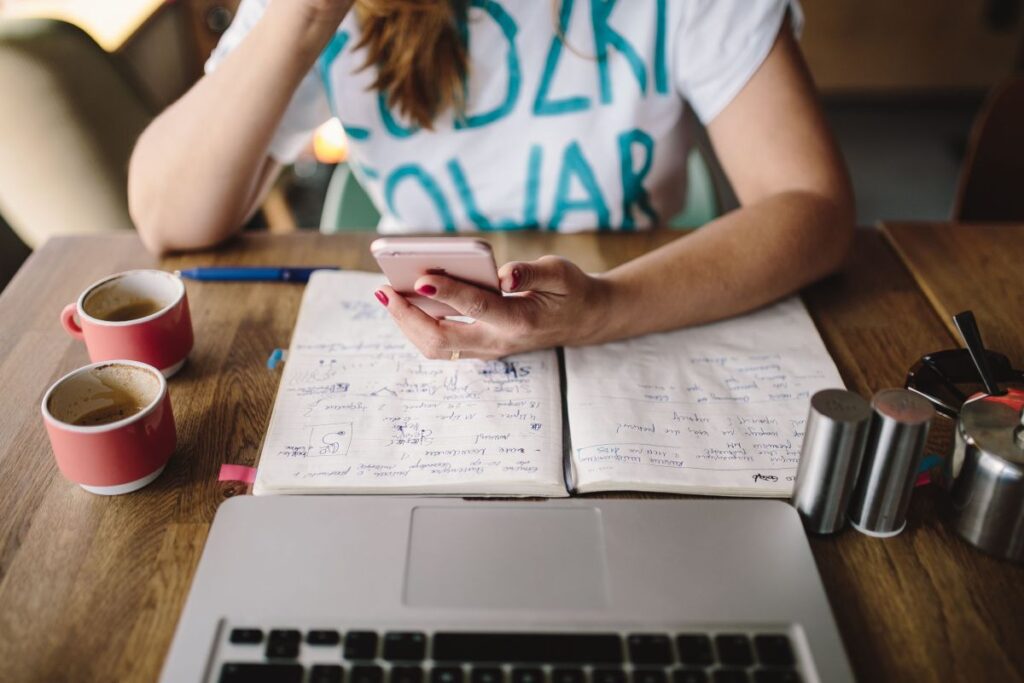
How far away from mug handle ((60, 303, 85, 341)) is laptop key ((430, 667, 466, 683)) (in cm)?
47

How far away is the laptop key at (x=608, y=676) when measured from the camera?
0.47 m

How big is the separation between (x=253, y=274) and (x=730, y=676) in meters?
0.62

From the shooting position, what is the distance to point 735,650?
1.59ft

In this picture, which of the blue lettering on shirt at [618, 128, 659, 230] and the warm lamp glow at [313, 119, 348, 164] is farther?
the warm lamp glow at [313, 119, 348, 164]

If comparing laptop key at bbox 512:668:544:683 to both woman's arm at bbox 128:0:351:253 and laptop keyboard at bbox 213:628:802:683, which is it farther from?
woman's arm at bbox 128:0:351:253

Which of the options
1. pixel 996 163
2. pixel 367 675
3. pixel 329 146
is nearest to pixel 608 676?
pixel 367 675

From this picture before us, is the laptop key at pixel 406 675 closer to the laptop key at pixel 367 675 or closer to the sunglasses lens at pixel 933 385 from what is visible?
the laptop key at pixel 367 675

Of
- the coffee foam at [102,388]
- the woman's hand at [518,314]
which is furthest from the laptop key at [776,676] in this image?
the coffee foam at [102,388]

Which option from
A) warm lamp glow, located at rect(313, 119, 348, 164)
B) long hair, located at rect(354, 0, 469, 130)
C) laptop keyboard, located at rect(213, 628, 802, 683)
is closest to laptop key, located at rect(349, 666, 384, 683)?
laptop keyboard, located at rect(213, 628, 802, 683)

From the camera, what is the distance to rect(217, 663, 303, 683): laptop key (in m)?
0.47

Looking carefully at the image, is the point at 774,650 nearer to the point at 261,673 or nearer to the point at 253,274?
the point at 261,673

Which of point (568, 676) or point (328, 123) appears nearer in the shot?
point (568, 676)

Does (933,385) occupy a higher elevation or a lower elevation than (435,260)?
lower

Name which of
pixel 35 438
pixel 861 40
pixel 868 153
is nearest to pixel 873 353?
pixel 35 438
